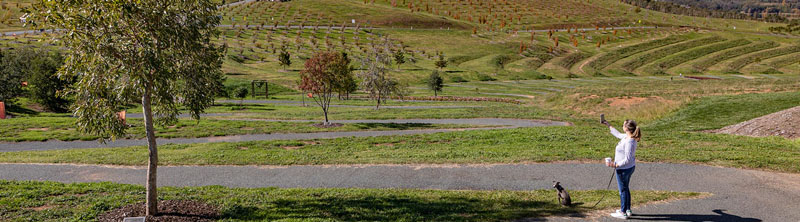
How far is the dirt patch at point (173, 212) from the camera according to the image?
Answer: 1068cm

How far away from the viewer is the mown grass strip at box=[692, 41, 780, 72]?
116794mm

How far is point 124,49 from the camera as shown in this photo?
349 inches

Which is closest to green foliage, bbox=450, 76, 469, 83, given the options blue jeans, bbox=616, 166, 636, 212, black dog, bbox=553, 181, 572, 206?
black dog, bbox=553, 181, 572, 206

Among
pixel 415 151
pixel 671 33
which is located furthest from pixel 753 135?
pixel 671 33

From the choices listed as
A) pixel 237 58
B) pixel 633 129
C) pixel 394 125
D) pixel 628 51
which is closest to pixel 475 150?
pixel 633 129

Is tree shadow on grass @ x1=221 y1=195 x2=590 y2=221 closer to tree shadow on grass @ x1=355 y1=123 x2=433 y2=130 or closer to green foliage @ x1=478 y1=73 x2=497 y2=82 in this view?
tree shadow on grass @ x1=355 y1=123 x2=433 y2=130

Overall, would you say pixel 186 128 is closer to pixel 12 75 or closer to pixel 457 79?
pixel 12 75

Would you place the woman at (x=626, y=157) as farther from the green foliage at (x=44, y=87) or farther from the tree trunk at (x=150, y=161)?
the green foliage at (x=44, y=87)

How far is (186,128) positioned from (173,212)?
2010 centimetres

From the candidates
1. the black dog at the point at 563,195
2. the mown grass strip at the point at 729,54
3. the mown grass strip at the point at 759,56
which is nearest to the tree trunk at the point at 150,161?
the black dog at the point at 563,195

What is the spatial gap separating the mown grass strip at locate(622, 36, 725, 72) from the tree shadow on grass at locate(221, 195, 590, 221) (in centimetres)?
12150

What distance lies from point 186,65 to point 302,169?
7825 mm

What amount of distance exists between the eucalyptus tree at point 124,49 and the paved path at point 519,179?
609 centimetres

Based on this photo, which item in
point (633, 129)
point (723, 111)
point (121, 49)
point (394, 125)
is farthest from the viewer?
point (394, 125)
